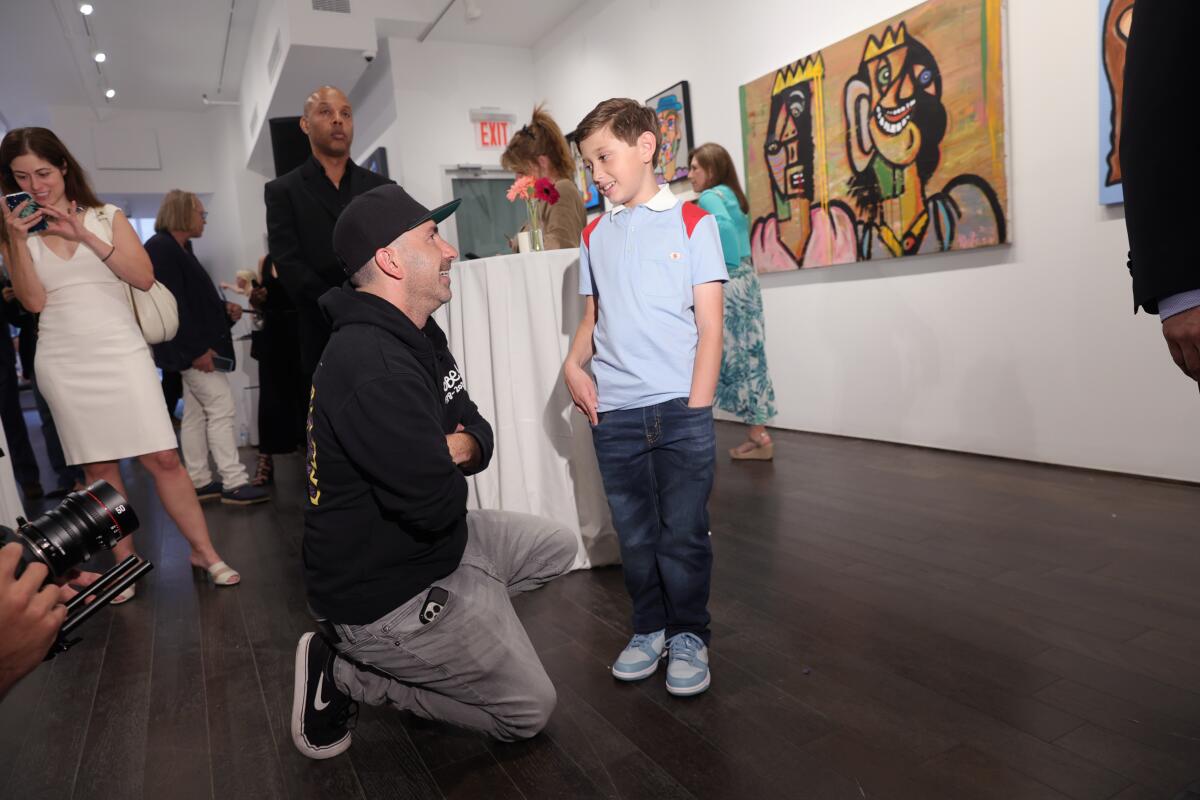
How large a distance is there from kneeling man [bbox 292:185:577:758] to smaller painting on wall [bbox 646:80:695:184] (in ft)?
14.3

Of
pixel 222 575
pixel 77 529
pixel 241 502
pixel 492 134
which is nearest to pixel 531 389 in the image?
pixel 222 575

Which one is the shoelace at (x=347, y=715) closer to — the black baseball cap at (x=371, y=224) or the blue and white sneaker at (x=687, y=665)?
the blue and white sneaker at (x=687, y=665)

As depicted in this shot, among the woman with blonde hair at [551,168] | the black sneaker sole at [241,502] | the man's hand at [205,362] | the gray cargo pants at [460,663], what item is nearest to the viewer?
the gray cargo pants at [460,663]

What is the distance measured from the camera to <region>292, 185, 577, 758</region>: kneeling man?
144cm

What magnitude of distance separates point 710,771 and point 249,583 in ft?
6.98

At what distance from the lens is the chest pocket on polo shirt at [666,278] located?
1793 mm

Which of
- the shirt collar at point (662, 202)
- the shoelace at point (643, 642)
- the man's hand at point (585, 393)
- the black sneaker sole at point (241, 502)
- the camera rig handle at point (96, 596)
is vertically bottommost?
the black sneaker sole at point (241, 502)

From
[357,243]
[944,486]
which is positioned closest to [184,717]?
[357,243]

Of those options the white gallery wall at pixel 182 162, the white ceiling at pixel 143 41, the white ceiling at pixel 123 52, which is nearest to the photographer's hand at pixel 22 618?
the white ceiling at pixel 143 41

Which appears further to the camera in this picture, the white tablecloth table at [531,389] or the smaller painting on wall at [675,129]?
the smaller painting on wall at [675,129]

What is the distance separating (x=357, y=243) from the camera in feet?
5.17

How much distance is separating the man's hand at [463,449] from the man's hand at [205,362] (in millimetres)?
3050

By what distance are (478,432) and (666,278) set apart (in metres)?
0.56

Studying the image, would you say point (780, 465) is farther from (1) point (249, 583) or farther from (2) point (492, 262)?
(1) point (249, 583)
